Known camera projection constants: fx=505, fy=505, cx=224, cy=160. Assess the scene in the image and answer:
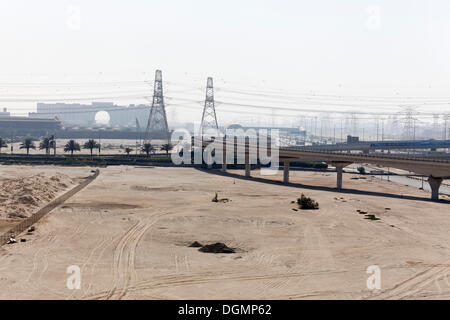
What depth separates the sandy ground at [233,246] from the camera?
91.6 feet

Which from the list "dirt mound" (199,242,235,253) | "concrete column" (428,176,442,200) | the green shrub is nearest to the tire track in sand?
"dirt mound" (199,242,235,253)

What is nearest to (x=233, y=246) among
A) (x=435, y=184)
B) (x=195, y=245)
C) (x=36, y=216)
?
(x=195, y=245)

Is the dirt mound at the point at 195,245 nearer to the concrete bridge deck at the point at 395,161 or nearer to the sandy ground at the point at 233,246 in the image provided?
the sandy ground at the point at 233,246

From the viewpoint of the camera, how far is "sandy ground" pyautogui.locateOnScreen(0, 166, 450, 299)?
27.9m

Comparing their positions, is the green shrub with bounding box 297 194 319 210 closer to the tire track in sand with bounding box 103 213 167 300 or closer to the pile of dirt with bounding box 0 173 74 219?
the tire track in sand with bounding box 103 213 167 300

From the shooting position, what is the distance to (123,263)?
32.3 meters

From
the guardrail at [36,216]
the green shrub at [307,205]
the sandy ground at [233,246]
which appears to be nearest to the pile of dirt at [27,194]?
the guardrail at [36,216]

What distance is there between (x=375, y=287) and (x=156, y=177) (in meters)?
62.0

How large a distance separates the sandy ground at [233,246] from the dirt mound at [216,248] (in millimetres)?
738

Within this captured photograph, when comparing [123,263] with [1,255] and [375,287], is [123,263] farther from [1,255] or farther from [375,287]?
[375,287]

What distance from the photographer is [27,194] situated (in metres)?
55.0

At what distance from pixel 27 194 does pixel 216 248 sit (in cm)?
2819

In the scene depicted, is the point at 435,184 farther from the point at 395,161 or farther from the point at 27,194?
the point at 27,194
